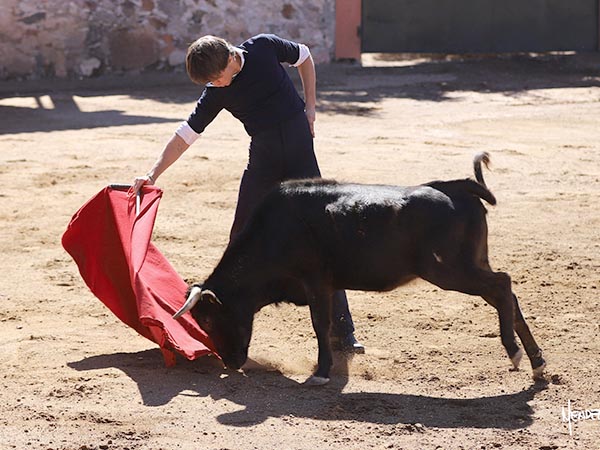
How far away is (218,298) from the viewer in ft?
17.4

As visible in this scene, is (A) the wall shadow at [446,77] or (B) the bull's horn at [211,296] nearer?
(B) the bull's horn at [211,296]

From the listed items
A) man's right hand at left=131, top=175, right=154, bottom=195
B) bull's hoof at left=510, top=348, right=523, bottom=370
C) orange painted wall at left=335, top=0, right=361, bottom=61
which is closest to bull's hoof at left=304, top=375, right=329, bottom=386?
bull's hoof at left=510, top=348, right=523, bottom=370

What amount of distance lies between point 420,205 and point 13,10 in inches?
492

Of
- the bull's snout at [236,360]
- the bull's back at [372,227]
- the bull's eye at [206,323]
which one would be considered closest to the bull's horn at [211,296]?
the bull's eye at [206,323]

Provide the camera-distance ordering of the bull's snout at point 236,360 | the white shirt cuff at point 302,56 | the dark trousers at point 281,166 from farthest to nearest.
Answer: the white shirt cuff at point 302,56, the dark trousers at point 281,166, the bull's snout at point 236,360

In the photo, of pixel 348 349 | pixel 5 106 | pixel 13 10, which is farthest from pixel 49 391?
pixel 13 10

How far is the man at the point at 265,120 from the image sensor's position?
5.44 m

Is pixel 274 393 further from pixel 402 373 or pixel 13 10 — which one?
pixel 13 10

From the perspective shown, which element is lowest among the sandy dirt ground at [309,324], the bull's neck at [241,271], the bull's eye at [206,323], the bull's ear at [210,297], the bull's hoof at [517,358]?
the sandy dirt ground at [309,324]

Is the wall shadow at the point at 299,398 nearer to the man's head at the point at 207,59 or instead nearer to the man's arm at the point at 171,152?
the man's arm at the point at 171,152

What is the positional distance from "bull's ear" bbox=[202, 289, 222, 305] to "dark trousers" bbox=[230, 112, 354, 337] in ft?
1.52

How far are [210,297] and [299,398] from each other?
2.03 feet

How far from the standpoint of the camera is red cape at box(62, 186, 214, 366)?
5500mm

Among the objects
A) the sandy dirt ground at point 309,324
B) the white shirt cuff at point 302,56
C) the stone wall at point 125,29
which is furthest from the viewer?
the stone wall at point 125,29
